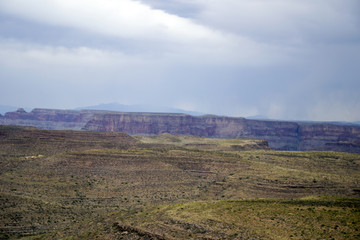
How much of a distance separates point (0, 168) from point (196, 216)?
3614 centimetres

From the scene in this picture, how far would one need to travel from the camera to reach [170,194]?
50500mm

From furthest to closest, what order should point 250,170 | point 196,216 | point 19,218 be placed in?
1. point 250,170
2. point 19,218
3. point 196,216

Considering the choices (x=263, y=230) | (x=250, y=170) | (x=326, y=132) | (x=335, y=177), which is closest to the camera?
(x=263, y=230)

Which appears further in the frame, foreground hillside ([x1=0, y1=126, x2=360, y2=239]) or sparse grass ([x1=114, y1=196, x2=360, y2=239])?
foreground hillside ([x1=0, y1=126, x2=360, y2=239])

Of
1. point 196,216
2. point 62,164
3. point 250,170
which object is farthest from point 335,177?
point 62,164

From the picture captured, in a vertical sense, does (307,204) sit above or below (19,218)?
above

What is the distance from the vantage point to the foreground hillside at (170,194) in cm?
3062

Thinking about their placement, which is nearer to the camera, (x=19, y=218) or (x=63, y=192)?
(x=19, y=218)

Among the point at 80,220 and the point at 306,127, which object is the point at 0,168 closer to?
the point at 80,220

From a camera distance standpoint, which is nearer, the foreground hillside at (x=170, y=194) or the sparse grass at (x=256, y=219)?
the sparse grass at (x=256, y=219)

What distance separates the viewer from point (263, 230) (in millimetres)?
28953

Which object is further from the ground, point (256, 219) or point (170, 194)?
point (256, 219)

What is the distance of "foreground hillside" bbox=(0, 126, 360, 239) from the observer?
3062cm

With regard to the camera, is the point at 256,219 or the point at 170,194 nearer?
the point at 256,219
